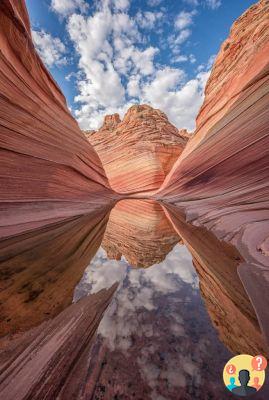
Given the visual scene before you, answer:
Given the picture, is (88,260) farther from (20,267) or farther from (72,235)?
(72,235)

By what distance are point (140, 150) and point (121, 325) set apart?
16287 mm

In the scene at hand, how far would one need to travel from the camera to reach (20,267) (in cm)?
218

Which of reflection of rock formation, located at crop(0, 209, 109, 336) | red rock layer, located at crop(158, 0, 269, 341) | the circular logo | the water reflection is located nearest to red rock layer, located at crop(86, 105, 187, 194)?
red rock layer, located at crop(158, 0, 269, 341)

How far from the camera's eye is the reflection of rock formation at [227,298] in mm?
1067

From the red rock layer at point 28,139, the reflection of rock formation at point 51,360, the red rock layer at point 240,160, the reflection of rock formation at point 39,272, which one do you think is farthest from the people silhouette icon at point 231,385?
the red rock layer at point 28,139

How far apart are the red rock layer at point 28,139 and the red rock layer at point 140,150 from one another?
8.24 meters

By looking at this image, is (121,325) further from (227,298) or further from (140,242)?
(140,242)

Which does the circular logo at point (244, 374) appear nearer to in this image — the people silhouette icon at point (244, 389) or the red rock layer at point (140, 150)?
the people silhouette icon at point (244, 389)

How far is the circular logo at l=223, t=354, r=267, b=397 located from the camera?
31.7 inches

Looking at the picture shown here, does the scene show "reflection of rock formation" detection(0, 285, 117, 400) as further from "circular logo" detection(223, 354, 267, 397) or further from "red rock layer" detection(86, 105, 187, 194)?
"red rock layer" detection(86, 105, 187, 194)

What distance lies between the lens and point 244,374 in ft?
3.11

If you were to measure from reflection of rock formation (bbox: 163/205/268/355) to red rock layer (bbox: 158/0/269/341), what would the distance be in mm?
68

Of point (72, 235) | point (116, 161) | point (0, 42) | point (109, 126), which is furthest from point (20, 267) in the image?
point (109, 126)

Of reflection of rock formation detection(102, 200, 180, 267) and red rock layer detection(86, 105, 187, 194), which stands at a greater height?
red rock layer detection(86, 105, 187, 194)
